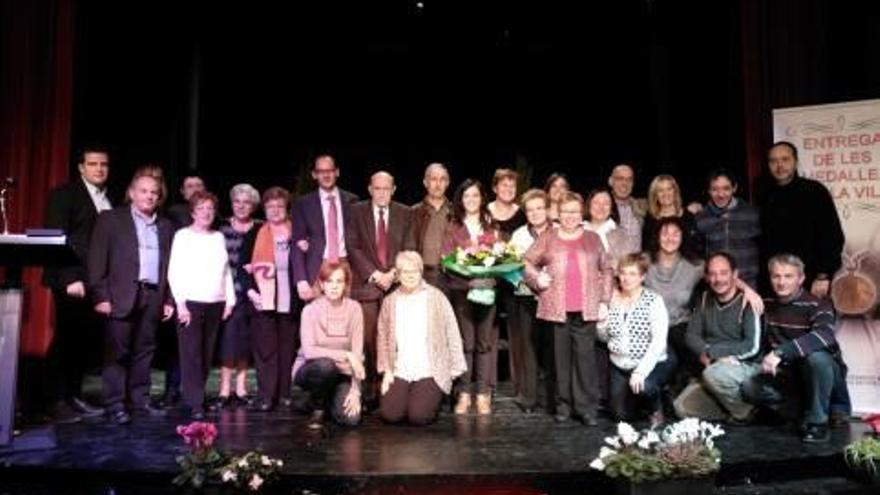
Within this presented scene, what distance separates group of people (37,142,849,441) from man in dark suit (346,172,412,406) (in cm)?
1

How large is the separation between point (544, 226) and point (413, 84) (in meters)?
4.40

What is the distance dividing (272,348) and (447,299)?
1286 mm

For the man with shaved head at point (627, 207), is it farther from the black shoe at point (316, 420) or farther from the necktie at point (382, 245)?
the black shoe at point (316, 420)

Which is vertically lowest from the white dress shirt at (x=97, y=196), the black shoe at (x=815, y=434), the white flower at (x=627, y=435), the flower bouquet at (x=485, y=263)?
the black shoe at (x=815, y=434)

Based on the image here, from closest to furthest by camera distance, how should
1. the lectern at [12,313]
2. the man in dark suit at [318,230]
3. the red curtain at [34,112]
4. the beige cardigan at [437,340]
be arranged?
the lectern at [12,313] < the beige cardigan at [437,340] < the man in dark suit at [318,230] < the red curtain at [34,112]

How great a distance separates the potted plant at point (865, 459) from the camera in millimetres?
4199

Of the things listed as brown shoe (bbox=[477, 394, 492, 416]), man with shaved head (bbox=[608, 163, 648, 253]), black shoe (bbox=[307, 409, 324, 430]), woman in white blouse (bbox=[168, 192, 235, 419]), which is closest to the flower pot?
brown shoe (bbox=[477, 394, 492, 416])

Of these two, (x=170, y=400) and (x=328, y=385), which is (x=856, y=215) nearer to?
(x=328, y=385)

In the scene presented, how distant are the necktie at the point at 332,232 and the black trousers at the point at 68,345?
1.62 meters

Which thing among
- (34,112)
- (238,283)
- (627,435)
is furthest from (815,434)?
(34,112)

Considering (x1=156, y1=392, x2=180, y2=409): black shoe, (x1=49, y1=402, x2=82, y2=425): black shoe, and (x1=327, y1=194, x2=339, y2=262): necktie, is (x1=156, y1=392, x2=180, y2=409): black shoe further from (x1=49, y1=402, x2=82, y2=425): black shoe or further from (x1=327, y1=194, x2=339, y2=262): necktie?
(x1=327, y1=194, x2=339, y2=262): necktie

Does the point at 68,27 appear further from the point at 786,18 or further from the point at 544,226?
the point at 786,18

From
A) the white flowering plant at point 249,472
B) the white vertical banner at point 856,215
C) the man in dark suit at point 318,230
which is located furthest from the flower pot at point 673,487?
the man in dark suit at point 318,230

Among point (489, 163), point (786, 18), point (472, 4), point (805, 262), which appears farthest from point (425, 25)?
point (805, 262)
